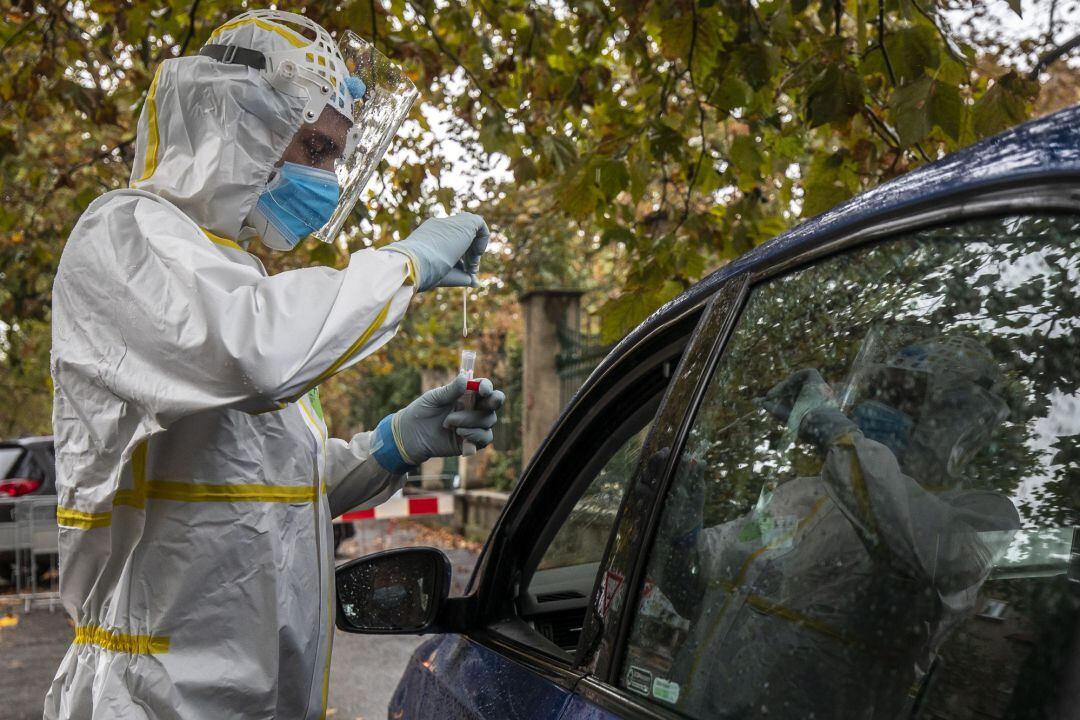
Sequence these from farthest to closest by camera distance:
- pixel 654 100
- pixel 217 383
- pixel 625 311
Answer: pixel 654 100
pixel 625 311
pixel 217 383

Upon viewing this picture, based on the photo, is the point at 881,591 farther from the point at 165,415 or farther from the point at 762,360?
the point at 165,415

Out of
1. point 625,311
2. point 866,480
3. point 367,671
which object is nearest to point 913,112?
point 625,311

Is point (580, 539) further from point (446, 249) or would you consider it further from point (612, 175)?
point (612, 175)

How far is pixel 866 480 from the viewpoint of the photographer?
118 centimetres

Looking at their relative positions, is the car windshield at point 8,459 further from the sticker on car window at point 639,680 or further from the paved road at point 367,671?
the sticker on car window at point 639,680

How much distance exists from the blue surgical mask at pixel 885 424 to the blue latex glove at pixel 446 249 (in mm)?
1063

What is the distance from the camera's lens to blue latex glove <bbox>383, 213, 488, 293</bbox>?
83.3 inches

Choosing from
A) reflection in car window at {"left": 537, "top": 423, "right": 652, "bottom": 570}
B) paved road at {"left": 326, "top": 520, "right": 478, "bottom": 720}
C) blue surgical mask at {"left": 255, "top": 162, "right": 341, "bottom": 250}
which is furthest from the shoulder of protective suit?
paved road at {"left": 326, "top": 520, "right": 478, "bottom": 720}

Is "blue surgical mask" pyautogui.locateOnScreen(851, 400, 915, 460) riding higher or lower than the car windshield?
higher

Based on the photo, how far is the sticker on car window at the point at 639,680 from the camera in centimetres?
141

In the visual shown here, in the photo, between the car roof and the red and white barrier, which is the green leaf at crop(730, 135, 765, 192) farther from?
the red and white barrier

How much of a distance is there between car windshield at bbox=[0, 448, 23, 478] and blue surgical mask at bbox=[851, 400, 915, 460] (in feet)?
37.7

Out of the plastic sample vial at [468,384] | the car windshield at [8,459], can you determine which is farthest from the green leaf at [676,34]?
the car windshield at [8,459]

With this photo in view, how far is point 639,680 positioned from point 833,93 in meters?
2.32
